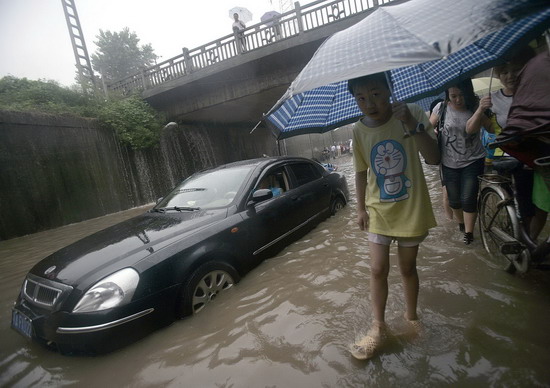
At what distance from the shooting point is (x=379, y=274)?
1864 millimetres

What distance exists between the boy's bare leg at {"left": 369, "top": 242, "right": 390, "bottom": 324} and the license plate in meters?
2.65

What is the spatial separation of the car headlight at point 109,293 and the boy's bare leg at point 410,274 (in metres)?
1.97

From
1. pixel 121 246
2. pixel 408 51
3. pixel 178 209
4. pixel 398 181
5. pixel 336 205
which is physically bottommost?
pixel 336 205

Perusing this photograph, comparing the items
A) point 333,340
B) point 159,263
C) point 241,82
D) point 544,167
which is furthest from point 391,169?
point 241,82

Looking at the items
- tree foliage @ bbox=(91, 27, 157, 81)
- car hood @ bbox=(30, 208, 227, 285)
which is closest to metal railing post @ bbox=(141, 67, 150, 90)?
car hood @ bbox=(30, 208, 227, 285)

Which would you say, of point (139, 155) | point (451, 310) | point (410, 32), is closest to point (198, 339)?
point (451, 310)

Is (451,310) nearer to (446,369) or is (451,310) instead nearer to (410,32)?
(446,369)

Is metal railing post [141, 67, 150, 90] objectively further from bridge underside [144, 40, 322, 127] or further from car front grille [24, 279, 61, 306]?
car front grille [24, 279, 61, 306]

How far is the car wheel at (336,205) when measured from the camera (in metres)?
5.33

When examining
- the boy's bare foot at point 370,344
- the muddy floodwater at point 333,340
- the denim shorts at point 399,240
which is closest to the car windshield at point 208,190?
the muddy floodwater at point 333,340

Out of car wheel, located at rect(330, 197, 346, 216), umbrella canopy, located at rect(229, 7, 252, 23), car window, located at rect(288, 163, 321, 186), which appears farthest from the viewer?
umbrella canopy, located at rect(229, 7, 252, 23)

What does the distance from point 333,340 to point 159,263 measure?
4.93 ft

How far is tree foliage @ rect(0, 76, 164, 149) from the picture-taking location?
10297 millimetres

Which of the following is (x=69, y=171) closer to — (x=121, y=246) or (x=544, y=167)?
(x=121, y=246)
